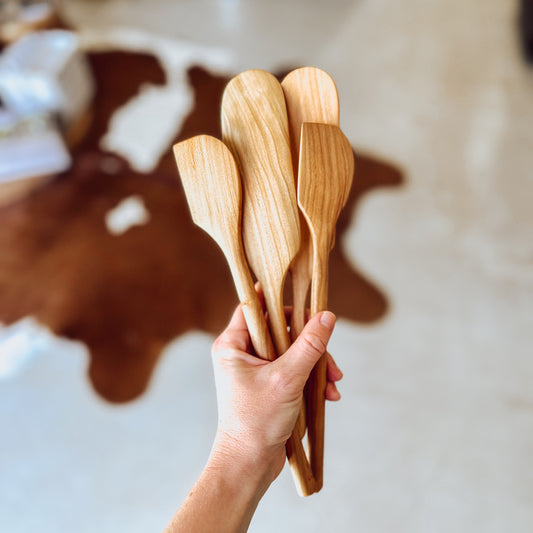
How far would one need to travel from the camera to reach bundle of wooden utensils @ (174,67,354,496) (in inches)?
20.4

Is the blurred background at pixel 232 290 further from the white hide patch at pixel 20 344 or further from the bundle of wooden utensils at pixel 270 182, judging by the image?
the bundle of wooden utensils at pixel 270 182

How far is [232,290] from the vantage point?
1139mm

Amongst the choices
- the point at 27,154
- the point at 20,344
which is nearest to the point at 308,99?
the point at 20,344

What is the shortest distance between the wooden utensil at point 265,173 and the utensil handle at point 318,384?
38 millimetres

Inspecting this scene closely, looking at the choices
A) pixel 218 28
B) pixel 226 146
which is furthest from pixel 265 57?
pixel 226 146

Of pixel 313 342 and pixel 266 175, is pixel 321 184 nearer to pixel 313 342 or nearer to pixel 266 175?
pixel 266 175

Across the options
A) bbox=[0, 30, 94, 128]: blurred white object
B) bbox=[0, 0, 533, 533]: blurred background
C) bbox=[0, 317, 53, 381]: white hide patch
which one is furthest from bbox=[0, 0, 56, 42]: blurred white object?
bbox=[0, 317, 53, 381]: white hide patch

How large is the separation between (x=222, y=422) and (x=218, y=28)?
1912 millimetres

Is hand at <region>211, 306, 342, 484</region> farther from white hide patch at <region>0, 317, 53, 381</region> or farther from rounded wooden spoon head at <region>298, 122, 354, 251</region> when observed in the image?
white hide patch at <region>0, 317, 53, 381</region>

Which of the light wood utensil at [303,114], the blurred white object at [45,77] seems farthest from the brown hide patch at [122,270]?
the light wood utensil at [303,114]

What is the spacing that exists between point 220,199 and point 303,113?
16 cm

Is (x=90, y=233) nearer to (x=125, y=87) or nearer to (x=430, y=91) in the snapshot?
(x=125, y=87)

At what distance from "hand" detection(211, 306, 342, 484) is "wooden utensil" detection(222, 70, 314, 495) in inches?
2.9

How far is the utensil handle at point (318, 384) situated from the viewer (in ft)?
1.78
